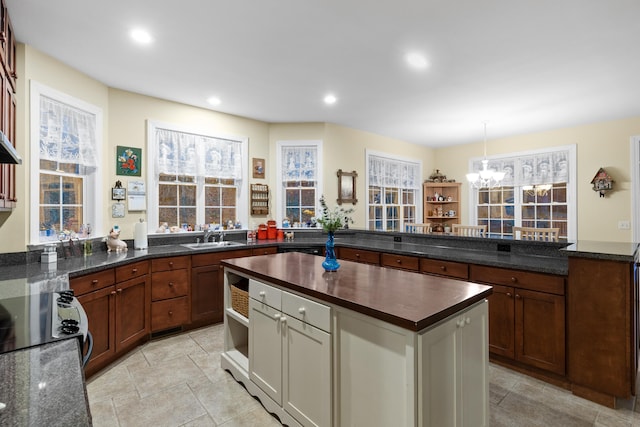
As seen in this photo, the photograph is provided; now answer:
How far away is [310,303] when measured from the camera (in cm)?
173

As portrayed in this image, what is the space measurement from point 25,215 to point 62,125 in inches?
37.1

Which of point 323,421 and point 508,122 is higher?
point 508,122

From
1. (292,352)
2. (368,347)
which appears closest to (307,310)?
(292,352)

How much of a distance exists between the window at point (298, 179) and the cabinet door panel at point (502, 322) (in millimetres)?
2916

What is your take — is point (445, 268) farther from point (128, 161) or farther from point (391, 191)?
point (128, 161)

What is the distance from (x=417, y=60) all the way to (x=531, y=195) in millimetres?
4442

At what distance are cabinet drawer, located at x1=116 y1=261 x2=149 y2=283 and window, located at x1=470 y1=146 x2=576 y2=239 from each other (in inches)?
214

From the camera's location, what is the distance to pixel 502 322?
8.56ft

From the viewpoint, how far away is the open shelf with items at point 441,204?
6.83 metres

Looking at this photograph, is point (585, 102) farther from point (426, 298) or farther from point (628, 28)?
point (426, 298)

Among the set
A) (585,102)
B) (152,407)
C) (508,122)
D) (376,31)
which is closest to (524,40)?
(376,31)

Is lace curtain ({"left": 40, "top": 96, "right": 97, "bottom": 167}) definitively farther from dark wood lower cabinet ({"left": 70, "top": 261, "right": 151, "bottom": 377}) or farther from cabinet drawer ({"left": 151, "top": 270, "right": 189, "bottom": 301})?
cabinet drawer ({"left": 151, "top": 270, "right": 189, "bottom": 301})

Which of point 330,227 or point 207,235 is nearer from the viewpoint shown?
point 330,227

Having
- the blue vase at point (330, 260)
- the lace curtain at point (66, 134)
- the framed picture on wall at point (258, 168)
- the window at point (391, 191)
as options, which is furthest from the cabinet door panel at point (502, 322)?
the lace curtain at point (66, 134)
